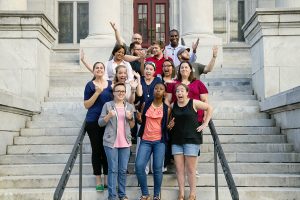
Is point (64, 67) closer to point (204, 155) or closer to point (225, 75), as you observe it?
point (225, 75)

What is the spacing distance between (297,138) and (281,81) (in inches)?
94.6

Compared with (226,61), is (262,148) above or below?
below

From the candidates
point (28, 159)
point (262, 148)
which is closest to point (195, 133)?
point (262, 148)

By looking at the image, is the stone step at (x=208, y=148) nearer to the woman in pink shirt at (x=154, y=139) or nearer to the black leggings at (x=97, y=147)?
the black leggings at (x=97, y=147)

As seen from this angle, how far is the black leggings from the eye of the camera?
7918mm

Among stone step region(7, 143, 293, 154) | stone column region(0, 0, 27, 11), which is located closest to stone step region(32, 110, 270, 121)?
stone step region(7, 143, 293, 154)

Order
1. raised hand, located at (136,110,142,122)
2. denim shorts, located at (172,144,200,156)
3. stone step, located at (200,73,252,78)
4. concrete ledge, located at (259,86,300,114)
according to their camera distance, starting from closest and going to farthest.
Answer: denim shorts, located at (172,144,200,156) → raised hand, located at (136,110,142,122) → concrete ledge, located at (259,86,300,114) → stone step, located at (200,73,252,78)

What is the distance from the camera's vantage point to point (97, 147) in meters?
7.94

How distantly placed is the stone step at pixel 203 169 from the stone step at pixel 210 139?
2.86 feet

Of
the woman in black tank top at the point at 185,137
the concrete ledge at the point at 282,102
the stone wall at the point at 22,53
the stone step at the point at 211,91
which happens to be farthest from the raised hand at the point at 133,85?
the stone step at the point at 211,91

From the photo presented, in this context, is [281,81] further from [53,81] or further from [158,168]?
[53,81]

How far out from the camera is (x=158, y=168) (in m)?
7.51

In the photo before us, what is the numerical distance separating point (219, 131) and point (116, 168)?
3.19 metres

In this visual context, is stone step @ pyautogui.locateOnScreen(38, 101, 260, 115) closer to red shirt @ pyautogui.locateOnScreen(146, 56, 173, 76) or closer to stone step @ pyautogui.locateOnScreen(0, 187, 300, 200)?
red shirt @ pyautogui.locateOnScreen(146, 56, 173, 76)
